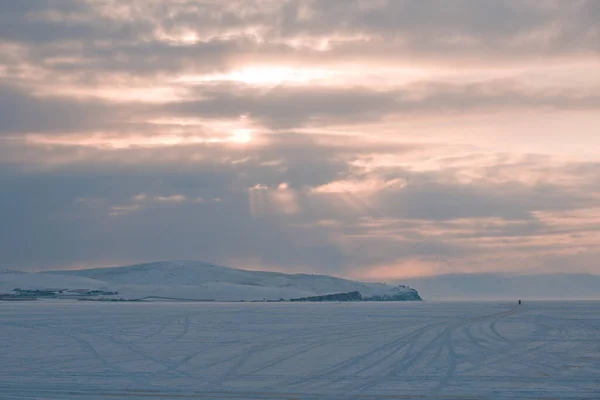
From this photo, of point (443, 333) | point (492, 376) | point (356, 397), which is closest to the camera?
point (356, 397)

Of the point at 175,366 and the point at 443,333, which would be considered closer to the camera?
the point at 175,366

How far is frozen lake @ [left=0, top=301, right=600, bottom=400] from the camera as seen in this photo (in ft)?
66.5

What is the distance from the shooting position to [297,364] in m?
25.8

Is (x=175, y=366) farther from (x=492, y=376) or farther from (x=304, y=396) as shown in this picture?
(x=492, y=376)

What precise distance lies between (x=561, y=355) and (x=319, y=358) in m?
8.59

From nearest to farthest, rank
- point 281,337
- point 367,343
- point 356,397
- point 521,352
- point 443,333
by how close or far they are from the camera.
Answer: point 356,397 < point 521,352 < point 367,343 < point 281,337 < point 443,333

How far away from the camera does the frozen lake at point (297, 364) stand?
2027 centimetres

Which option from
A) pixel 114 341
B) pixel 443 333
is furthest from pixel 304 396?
pixel 443 333

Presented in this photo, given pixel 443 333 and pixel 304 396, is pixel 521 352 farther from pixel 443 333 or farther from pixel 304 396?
pixel 304 396

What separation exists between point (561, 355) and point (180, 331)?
738 inches

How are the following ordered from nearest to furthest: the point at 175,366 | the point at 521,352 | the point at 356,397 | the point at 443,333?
the point at 356,397 < the point at 175,366 < the point at 521,352 < the point at 443,333

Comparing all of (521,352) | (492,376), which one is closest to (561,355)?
(521,352)

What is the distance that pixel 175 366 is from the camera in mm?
25031

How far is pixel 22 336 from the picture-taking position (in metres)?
37.1
